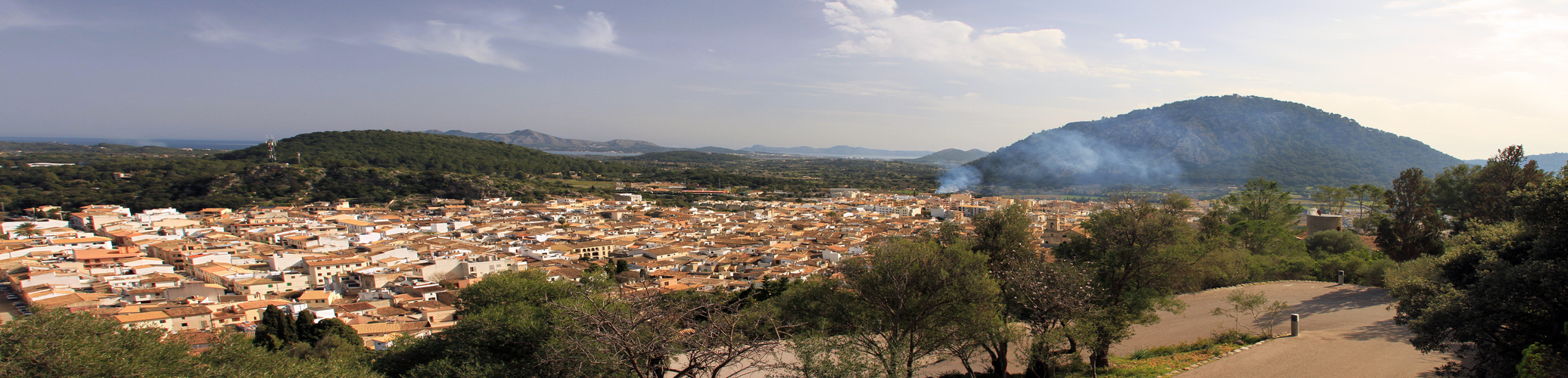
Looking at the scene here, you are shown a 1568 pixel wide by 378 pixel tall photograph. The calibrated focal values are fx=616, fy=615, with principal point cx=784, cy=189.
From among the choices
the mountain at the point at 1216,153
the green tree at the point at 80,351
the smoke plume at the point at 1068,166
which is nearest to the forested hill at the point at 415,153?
the smoke plume at the point at 1068,166

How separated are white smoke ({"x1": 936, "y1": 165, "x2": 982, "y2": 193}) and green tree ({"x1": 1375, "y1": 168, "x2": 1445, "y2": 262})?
182ft

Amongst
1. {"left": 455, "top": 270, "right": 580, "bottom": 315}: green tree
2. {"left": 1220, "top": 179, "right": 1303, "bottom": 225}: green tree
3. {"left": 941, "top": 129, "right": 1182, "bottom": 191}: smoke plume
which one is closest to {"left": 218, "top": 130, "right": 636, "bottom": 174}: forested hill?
{"left": 941, "top": 129, "right": 1182, "bottom": 191}: smoke plume

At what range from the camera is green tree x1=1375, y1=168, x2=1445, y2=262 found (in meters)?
13.5

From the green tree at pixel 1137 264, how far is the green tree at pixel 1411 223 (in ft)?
29.9

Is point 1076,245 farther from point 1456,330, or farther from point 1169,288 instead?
point 1456,330

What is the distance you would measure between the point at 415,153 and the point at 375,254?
58.4 metres

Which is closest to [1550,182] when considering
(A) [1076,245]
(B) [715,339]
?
(A) [1076,245]

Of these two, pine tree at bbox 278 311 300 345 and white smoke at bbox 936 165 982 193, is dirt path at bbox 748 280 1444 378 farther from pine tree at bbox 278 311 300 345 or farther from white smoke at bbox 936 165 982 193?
white smoke at bbox 936 165 982 193

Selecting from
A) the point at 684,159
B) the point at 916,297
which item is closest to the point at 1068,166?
the point at 916,297

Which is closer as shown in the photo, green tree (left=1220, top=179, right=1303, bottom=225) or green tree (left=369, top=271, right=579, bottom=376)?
green tree (left=369, top=271, right=579, bottom=376)

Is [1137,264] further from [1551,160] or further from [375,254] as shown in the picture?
[1551,160]

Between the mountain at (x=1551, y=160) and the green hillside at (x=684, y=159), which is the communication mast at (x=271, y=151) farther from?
the mountain at (x=1551, y=160)

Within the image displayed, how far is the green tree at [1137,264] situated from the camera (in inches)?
328

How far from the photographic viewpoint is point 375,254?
25344 mm
